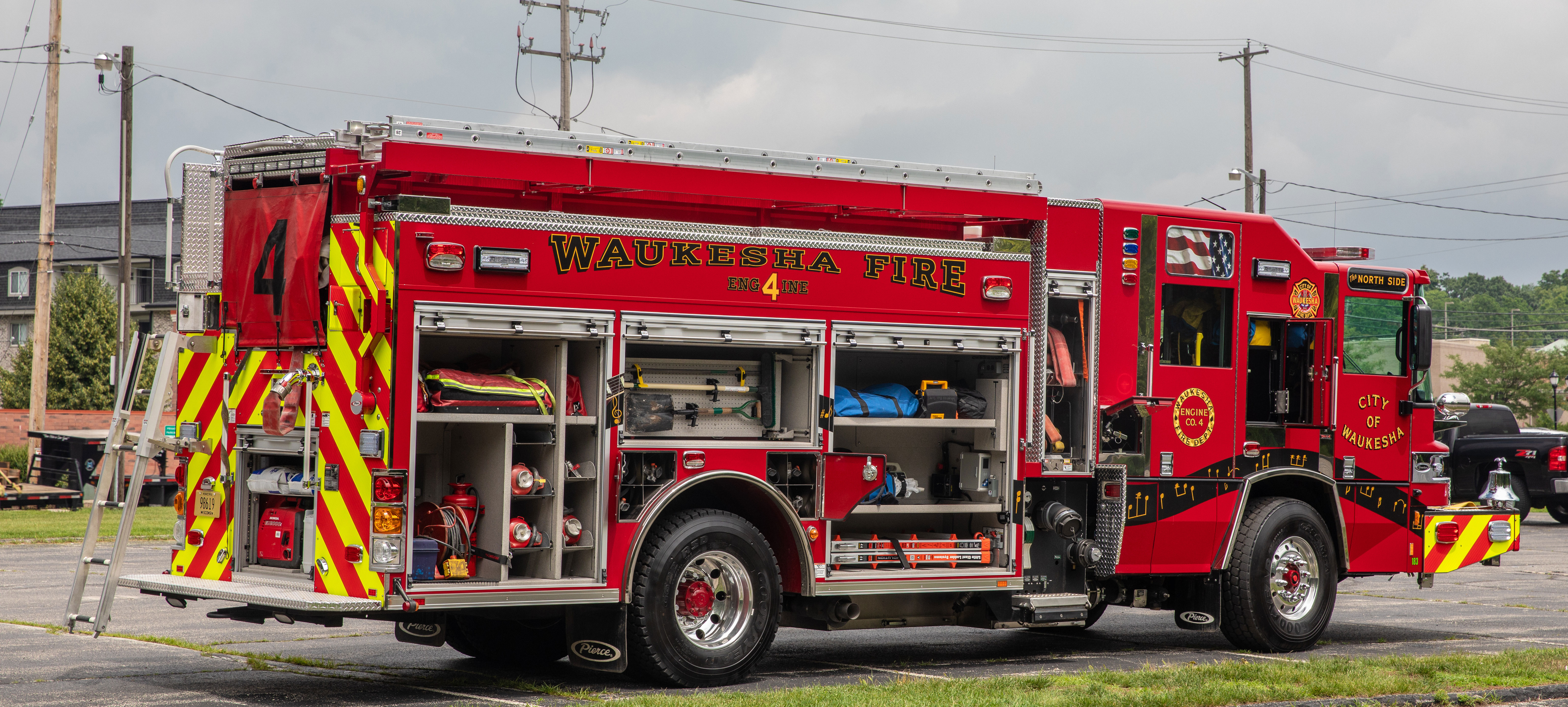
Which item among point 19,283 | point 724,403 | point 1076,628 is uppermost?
point 19,283

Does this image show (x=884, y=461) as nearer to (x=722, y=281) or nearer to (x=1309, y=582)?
(x=722, y=281)

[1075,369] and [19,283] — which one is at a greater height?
[19,283]

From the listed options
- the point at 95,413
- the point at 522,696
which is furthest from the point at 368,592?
the point at 95,413

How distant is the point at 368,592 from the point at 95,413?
116 ft

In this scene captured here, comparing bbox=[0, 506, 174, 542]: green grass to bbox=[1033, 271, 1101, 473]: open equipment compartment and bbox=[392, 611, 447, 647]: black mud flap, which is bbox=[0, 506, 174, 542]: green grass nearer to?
bbox=[392, 611, 447, 647]: black mud flap

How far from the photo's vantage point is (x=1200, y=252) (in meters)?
11.4

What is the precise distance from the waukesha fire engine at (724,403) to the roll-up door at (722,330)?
2cm

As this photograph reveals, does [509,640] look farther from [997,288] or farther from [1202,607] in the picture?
[1202,607]

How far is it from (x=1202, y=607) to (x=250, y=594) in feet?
22.1

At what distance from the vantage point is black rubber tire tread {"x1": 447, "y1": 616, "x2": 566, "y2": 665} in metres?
10.3

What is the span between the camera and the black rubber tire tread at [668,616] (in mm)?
9008

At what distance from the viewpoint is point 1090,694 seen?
873cm

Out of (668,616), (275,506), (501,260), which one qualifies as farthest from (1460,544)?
(275,506)

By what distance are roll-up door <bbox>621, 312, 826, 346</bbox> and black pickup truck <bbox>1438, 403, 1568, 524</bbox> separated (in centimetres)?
1988
